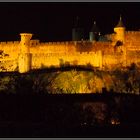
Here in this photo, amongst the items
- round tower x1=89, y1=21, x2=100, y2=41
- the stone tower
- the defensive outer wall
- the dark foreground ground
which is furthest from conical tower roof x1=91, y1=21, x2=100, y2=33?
the dark foreground ground

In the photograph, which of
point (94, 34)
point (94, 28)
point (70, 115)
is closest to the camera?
point (70, 115)

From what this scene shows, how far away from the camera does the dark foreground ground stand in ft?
155

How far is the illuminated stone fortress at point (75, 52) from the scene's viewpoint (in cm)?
6662

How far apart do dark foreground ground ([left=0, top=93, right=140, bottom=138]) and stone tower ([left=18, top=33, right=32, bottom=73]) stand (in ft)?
25.2

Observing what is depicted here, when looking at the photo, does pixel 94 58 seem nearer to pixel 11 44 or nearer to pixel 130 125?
pixel 11 44

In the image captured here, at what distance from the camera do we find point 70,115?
179 feet

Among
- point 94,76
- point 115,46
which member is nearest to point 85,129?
point 94,76

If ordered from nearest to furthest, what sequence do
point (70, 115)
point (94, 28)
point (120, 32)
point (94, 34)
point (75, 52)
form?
point (70, 115) < point (75, 52) < point (120, 32) < point (94, 34) < point (94, 28)

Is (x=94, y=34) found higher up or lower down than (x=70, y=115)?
higher up

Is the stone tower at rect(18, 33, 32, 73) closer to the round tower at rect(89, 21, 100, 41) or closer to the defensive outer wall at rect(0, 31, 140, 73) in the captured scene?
the defensive outer wall at rect(0, 31, 140, 73)

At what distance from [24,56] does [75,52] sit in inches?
148

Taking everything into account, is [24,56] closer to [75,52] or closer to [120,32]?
[75,52]

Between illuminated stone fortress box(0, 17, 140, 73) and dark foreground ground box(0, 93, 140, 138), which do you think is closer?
dark foreground ground box(0, 93, 140, 138)

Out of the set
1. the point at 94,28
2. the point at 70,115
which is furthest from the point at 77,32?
the point at 70,115
